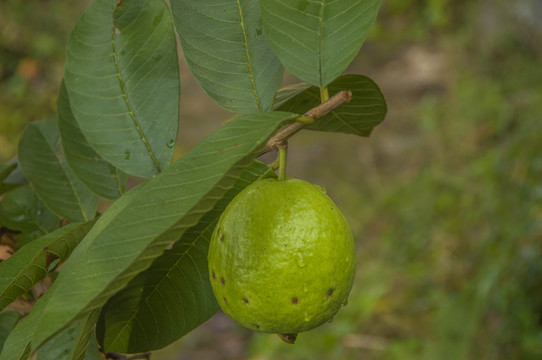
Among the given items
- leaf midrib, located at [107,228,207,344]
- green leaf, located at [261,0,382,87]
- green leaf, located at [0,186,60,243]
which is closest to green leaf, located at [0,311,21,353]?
green leaf, located at [0,186,60,243]

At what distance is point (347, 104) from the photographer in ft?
2.53

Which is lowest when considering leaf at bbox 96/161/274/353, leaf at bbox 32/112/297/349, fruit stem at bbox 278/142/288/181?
leaf at bbox 96/161/274/353

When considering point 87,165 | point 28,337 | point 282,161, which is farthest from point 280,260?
point 87,165

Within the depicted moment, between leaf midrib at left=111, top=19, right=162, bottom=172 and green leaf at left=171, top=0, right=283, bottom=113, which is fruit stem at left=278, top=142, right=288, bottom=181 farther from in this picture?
leaf midrib at left=111, top=19, right=162, bottom=172

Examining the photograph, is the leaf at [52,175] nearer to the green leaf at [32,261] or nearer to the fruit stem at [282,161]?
the green leaf at [32,261]

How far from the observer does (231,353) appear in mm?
2984

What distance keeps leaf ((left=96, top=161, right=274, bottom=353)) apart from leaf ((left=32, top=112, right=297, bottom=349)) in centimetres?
15

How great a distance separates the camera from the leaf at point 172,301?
2.10 feet

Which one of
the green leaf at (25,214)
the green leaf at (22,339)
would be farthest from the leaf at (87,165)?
the green leaf at (22,339)

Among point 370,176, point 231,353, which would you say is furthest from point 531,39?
point 231,353

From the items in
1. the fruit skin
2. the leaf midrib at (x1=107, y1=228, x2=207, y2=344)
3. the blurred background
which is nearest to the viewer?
the fruit skin

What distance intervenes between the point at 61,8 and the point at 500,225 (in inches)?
230

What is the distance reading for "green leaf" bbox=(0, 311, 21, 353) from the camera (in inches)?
30.0

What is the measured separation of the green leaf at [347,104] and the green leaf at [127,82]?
17cm
